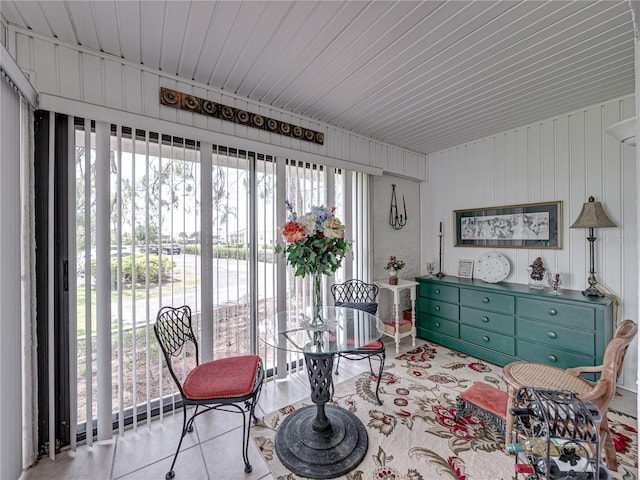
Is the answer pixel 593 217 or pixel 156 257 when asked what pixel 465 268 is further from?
pixel 156 257

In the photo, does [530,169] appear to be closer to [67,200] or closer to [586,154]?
[586,154]

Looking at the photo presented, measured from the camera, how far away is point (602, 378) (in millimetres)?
1633

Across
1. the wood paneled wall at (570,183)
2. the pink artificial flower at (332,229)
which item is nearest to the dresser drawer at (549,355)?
the wood paneled wall at (570,183)

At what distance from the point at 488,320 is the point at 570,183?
1.75 meters

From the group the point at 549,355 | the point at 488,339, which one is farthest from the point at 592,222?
the point at 488,339

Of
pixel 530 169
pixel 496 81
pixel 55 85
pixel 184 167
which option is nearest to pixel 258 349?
pixel 184 167

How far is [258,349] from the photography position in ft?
8.64

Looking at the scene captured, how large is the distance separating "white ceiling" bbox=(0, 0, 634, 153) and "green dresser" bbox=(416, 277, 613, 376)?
2.00 meters

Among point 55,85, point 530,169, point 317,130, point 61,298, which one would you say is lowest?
point 61,298

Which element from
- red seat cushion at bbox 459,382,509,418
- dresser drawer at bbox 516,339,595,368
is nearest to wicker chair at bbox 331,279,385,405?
red seat cushion at bbox 459,382,509,418

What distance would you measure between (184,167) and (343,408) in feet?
8.15

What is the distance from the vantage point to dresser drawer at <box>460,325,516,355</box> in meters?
2.88

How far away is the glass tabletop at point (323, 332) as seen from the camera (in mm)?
1758

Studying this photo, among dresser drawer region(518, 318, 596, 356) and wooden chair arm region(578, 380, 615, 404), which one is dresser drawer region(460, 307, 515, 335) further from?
wooden chair arm region(578, 380, 615, 404)
